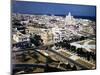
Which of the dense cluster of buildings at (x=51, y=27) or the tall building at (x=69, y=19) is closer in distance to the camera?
the dense cluster of buildings at (x=51, y=27)

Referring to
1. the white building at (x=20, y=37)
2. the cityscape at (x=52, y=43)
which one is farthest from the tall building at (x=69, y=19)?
the white building at (x=20, y=37)

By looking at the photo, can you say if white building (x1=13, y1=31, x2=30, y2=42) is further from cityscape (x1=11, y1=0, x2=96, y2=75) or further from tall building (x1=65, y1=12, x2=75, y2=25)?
tall building (x1=65, y1=12, x2=75, y2=25)

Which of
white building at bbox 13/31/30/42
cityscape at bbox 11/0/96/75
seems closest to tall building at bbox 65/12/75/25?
cityscape at bbox 11/0/96/75

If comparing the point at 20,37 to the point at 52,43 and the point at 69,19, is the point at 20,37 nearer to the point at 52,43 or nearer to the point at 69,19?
the point at 52,43

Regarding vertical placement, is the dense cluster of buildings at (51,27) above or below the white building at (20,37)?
above

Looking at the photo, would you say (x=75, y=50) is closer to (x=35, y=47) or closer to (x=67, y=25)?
(x=67, y=25)

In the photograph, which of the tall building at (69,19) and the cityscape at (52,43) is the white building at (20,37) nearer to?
the cityscape at (52,43)

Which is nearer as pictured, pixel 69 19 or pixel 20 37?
pixel 20 37

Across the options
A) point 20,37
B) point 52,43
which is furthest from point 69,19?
point 20,37
